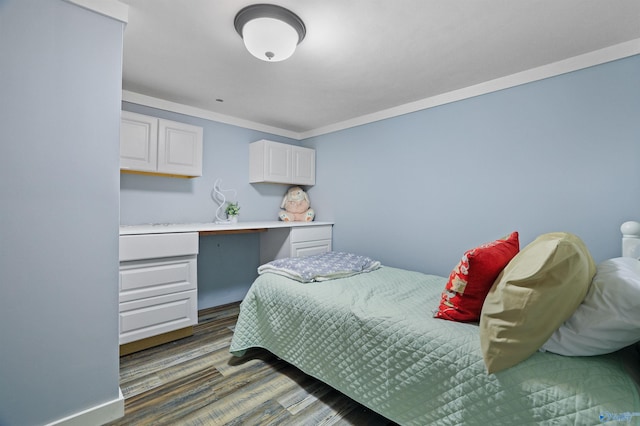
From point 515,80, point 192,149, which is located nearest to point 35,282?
point 192,149

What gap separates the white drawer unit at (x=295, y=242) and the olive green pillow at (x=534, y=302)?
7.81 feet

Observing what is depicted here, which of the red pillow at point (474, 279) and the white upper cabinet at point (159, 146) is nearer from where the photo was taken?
the red pillow at point (474, 279)

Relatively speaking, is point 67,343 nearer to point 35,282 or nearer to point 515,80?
point 35,282

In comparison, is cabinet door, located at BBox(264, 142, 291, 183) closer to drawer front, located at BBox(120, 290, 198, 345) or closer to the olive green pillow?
drawer front, located at BBox(120, 290, 198, 345)

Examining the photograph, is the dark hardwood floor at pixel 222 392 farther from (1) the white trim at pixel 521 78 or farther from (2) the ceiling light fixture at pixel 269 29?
(1) the white trim at pixel 521 78

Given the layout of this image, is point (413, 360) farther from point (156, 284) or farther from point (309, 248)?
point (309, 248)

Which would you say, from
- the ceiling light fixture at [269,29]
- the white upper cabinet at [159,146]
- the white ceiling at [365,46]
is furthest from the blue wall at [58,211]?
the white upper cabinet at [159,146]

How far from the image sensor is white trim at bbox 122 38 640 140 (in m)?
1.92

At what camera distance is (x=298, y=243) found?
331 centimetres

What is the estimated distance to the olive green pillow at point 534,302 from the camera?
99cm

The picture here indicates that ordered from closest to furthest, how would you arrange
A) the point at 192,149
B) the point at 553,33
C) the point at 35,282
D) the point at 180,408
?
the point at 35,282
the point at 180,408
the point at 553,33
the point at 192,149

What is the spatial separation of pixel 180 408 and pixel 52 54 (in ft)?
6.66

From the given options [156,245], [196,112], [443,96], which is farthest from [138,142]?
[443,96]

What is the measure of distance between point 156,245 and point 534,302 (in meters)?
2.45
